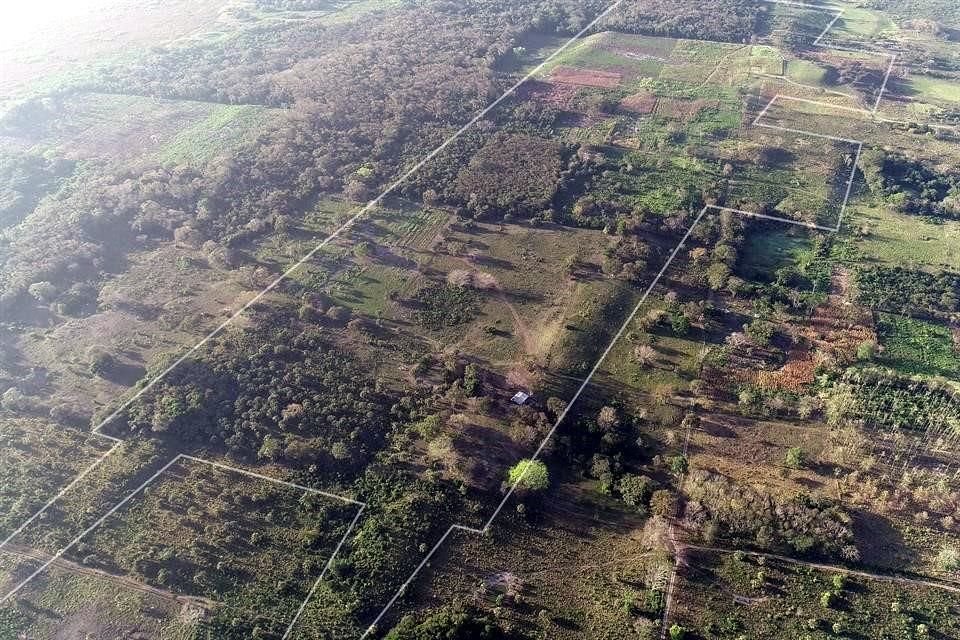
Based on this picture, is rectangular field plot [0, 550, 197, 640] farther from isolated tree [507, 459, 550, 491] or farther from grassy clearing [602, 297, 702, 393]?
grassy clearing [602, 297, 702, 393]

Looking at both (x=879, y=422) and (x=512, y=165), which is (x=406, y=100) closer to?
(x=512, y=165)

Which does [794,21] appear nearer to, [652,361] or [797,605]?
[652,361]

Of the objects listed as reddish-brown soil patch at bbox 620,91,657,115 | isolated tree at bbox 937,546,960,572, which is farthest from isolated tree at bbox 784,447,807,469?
reddish-brown soil patch at bbox 620,91,657,115

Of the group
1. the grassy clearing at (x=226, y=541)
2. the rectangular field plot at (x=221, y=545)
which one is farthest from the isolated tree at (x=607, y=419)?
the grassy clearing at (x=226, y=541)

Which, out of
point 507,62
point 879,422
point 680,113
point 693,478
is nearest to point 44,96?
point 507,62

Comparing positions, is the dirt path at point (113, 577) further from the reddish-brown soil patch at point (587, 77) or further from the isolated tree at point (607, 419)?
the reddish-brown soil patch at point (587, 77)

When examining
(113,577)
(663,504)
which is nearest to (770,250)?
(663,504)
